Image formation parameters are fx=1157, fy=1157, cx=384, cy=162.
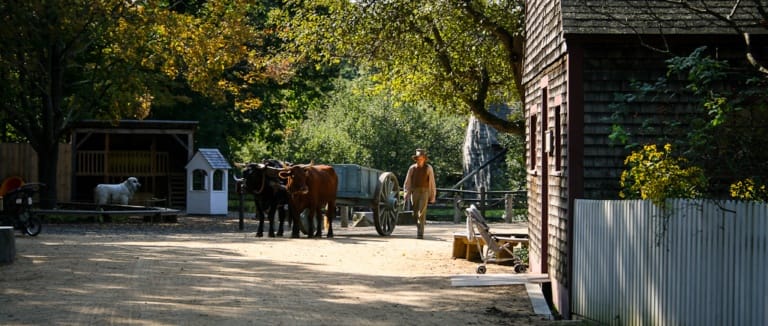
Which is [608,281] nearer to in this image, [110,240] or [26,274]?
[26,274]

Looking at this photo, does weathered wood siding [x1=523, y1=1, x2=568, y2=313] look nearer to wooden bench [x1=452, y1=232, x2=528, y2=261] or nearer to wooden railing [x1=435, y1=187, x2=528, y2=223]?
wooden bench [x1=452, y1=232, x2=528, y2=261]

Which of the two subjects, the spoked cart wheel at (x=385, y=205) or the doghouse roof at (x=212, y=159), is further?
the doghouse roof at (x=212, y=159)

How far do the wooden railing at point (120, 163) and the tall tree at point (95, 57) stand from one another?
12.4ft

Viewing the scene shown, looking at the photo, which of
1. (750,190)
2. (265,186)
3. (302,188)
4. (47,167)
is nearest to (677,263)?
(750,190)

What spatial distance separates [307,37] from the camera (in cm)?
2827

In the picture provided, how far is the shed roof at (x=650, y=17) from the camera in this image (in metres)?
12.8

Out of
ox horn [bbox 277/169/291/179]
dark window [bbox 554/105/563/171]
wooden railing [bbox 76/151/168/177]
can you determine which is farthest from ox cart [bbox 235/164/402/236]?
wooden railing [bbox 76/151/168/177]

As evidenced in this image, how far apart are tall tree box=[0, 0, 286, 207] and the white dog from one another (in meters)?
2.17

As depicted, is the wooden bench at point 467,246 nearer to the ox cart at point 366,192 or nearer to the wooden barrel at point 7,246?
the ox cart at point 366,192

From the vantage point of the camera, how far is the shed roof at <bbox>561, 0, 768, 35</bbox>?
1275cm

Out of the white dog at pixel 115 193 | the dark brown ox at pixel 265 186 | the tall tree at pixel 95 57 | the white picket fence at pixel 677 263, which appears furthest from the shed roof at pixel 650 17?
the white dog at pixel 115 193

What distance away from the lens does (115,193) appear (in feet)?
120

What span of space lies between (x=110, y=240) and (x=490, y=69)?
10.1 meters

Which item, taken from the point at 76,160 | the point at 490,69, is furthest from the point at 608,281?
the point at 76,160
